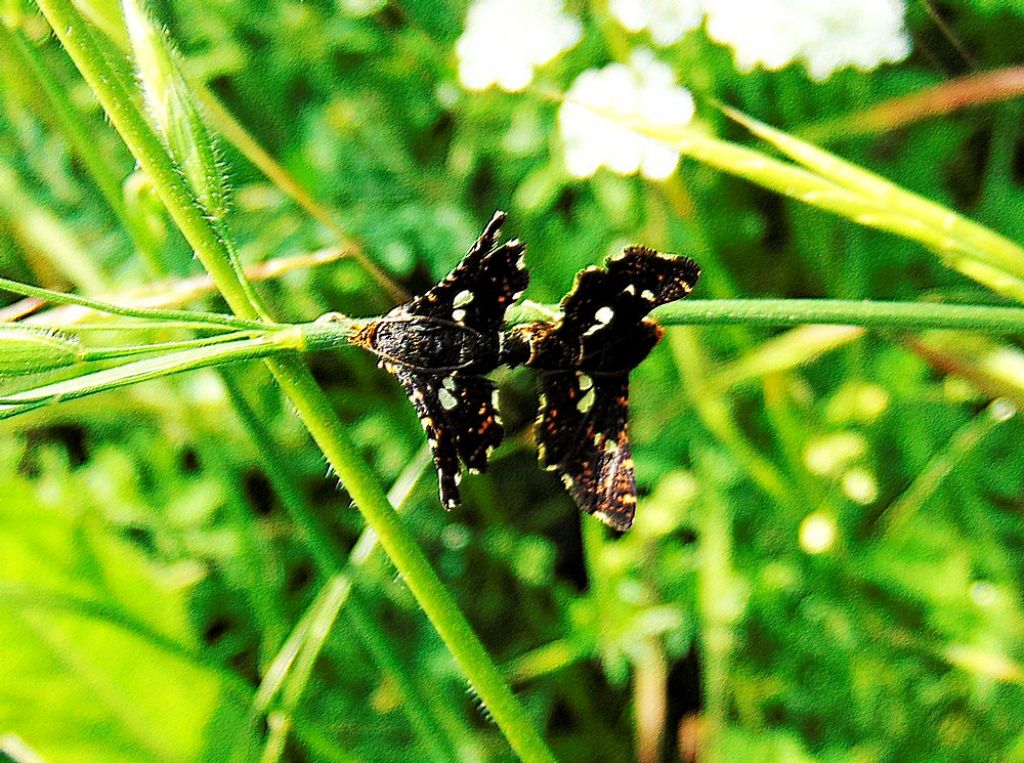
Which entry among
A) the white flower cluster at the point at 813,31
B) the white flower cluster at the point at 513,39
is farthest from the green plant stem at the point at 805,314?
the white flower cluster at the point at 513,39

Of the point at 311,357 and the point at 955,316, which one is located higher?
the point at 311,357

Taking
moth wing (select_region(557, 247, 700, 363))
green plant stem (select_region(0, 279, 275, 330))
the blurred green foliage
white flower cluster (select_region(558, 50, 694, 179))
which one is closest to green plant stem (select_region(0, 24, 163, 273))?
the blurred green foliage

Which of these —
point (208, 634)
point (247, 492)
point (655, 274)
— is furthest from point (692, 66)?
point (208, 634)

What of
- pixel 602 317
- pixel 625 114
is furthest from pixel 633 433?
pixel 602 317

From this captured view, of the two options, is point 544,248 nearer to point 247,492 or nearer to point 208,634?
point 247,492

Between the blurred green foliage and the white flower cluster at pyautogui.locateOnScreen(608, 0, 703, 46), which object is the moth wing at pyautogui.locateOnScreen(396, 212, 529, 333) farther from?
the blurred green foliage

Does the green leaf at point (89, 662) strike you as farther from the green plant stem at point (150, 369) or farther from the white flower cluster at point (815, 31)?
the white flower cluster at point (815, 31)
